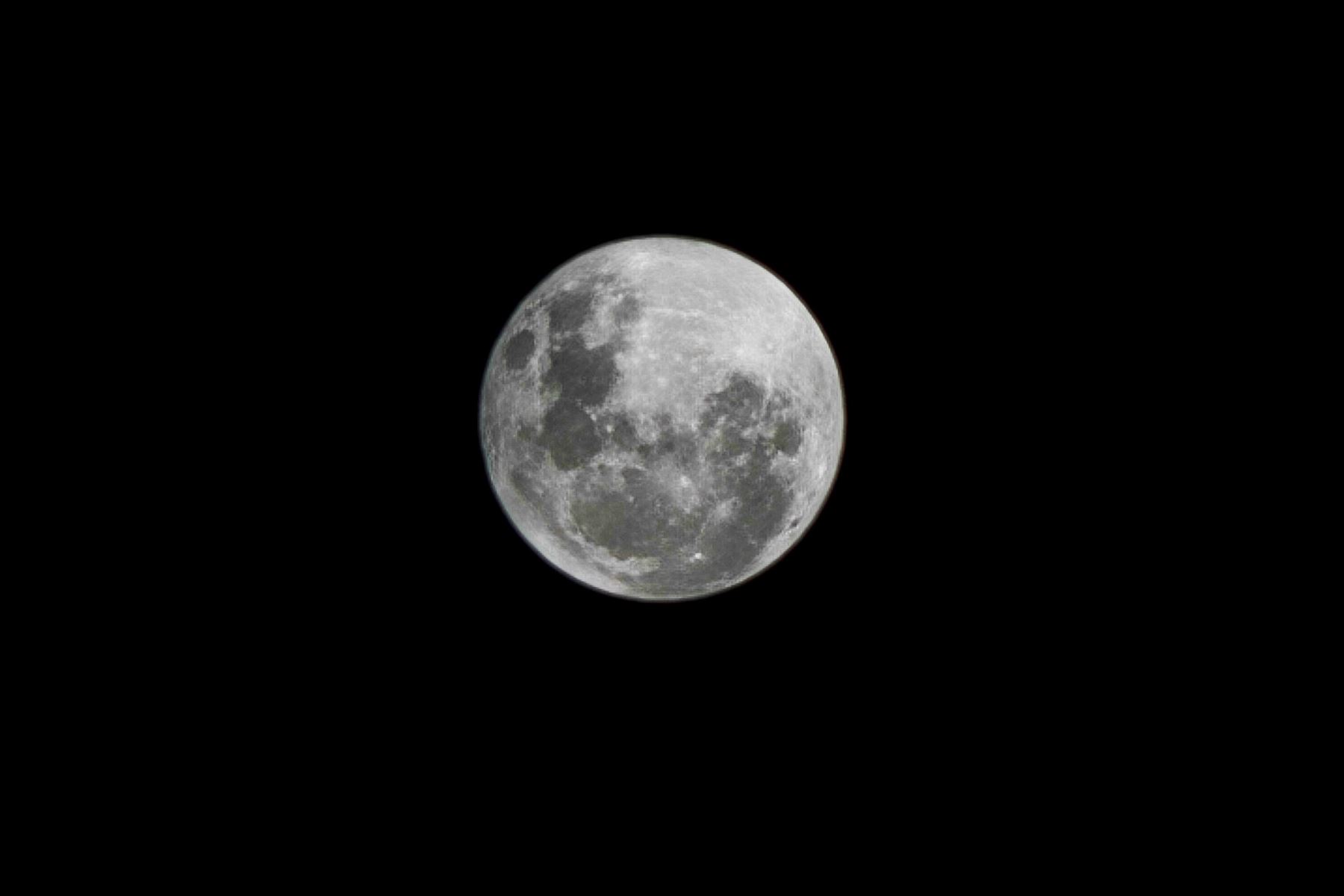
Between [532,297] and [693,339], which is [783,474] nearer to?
[693,339]

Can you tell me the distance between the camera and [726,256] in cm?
502

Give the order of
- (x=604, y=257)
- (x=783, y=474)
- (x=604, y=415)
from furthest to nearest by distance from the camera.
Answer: (x=604, y=257)
(x=783, y=474)
(x=604, y=415)

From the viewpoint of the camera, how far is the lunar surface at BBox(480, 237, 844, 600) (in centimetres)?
433

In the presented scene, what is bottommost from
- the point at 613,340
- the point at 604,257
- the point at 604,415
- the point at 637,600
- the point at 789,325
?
the point at 637,600

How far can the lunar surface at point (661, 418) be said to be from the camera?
4328mm

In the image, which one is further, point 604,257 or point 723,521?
point 604,257

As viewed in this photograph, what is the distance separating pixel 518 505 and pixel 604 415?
97 cm

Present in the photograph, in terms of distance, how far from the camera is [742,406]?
439cm

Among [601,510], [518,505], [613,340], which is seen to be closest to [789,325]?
[613,340]

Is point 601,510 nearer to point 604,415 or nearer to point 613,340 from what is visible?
point 604,415

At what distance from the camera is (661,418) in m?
4.29

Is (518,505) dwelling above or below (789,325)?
below

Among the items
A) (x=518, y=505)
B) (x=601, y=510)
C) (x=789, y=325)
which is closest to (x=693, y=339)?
(x=789, y=325)

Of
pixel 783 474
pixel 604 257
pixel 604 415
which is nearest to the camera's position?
pixel 604 415
